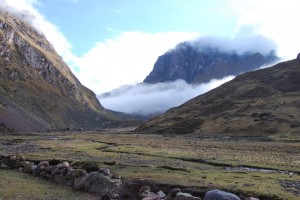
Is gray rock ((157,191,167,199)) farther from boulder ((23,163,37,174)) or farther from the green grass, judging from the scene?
boulder ((23,163,37,174))

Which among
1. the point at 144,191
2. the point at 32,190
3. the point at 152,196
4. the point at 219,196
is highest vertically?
the point at 219,196

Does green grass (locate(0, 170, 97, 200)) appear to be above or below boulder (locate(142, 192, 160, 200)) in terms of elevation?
below

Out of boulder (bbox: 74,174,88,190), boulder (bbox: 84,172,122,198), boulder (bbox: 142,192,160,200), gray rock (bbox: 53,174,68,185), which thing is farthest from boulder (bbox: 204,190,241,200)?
gray rock (bbox: 53,174,68,185)

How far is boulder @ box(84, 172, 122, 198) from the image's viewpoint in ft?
131

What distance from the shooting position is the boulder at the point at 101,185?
40000 mm

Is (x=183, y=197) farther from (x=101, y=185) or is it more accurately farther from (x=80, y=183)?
(x=80, y=183)

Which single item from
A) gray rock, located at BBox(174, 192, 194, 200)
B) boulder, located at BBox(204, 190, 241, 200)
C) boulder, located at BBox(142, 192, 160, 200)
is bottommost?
boulder, located at BBox(142, 192, 160, 200)

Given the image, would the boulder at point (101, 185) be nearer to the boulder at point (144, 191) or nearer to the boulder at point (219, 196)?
the boulder at point (144, 191)

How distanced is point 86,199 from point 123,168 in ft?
55.1

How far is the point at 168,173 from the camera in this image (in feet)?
165

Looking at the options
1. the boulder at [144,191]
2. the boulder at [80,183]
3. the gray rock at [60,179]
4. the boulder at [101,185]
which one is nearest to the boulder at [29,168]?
the gray rock at [60,179]

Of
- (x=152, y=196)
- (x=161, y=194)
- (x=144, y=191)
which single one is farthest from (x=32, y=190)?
(x=161, y=194)

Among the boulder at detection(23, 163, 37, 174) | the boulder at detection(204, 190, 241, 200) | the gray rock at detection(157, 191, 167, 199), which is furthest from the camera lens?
the boulder at detection(23, 163, 37, 174)

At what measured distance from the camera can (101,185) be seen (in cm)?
4122
